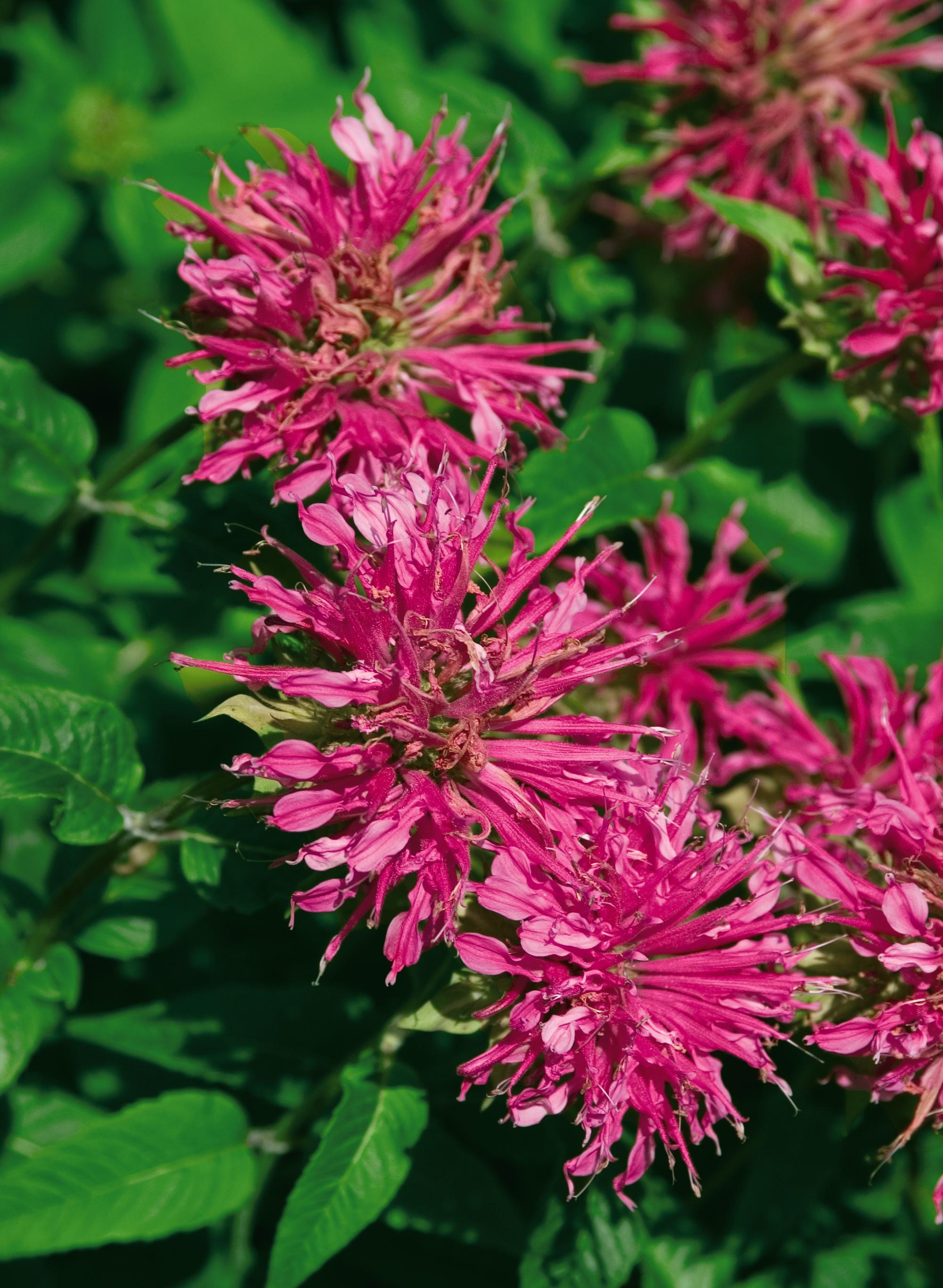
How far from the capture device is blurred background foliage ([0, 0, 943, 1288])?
166 cm

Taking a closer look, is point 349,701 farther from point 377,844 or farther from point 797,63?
point 797,63

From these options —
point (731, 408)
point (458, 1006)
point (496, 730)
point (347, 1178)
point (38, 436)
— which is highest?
point (38, 436)

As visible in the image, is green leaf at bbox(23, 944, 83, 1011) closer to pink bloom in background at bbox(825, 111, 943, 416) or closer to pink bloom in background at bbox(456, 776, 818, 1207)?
pink bloom in background at bbox(456, 776, 818, 1207)

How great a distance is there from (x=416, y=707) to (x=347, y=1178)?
0.59 m

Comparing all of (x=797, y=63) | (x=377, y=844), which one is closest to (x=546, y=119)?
(x=797, y=63)

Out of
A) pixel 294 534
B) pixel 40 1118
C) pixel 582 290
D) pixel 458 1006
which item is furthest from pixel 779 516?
pixel 40 1118

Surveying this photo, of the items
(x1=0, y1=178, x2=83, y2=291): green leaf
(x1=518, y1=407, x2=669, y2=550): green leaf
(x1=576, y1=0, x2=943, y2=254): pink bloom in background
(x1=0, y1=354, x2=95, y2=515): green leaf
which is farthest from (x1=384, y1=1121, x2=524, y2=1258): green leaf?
(x1=0, y1=178, x2=83, y2=291): green leaf

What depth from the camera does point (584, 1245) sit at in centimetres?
156

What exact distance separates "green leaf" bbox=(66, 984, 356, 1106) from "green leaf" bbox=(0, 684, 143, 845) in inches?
13.8

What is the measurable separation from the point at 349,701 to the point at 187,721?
1.01 m

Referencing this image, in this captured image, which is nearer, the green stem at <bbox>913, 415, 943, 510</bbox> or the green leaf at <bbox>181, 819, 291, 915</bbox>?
the green leaf at <bbox>181, 819, 291, 915</bbox>

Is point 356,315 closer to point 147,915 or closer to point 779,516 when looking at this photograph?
point 147,915

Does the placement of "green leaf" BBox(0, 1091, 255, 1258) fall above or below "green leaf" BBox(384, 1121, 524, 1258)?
above

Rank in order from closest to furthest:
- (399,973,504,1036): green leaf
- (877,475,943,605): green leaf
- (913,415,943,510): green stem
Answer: (399,973,504,1036): green leaf, (913,415,943,510): green stem, (877,475,943,605): green leaf
